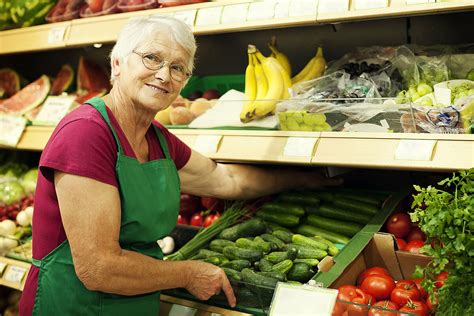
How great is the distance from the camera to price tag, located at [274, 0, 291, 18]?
6.99ft

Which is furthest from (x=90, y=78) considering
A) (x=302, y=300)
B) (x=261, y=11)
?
(x=302, y=300)

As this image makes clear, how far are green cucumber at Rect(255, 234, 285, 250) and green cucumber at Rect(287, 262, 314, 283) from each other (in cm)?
15

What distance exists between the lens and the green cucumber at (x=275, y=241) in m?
2.08

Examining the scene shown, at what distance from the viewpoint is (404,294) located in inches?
68.7

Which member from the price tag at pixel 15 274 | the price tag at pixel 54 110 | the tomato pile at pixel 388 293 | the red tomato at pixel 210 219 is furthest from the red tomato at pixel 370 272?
the price tag at pixel 54 110

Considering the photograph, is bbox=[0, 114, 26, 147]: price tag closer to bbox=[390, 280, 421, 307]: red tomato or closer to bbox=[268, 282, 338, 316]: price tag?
bbox=[268, 282, 338, 316]: price tag

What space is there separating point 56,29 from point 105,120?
1416mm

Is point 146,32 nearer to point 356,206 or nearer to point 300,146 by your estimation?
point 300,146

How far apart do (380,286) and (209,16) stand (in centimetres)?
127

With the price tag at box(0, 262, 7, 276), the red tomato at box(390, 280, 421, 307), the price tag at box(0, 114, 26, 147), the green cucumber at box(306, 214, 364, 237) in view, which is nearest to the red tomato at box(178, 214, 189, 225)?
the green cucumber at box(306, 214, 364, 237)

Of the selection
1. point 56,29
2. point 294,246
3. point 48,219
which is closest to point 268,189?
point 294,246

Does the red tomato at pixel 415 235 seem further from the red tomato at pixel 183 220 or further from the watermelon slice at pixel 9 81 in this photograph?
the watermelon slice at pixel 9 81

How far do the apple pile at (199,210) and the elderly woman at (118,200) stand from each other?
0.80m

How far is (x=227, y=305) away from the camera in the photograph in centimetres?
186
